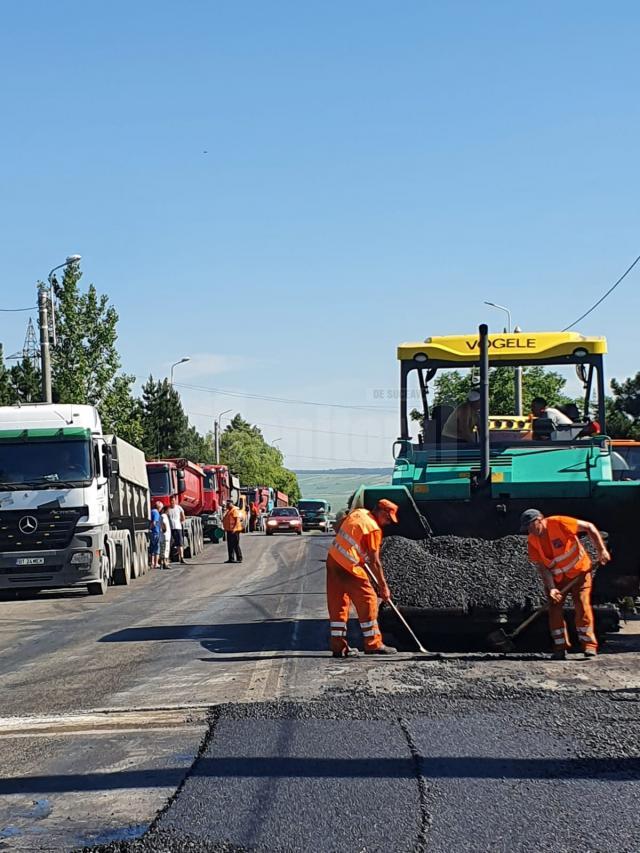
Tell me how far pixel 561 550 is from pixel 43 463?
11.2 metres

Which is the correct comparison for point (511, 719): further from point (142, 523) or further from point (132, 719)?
point (142, 523)

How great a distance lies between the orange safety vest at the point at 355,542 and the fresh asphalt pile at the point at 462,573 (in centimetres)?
48

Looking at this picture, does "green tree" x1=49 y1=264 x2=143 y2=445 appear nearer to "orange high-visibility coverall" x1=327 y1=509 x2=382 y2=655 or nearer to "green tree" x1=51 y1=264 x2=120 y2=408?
"green tree" x1=51 y1=264 x2=120 y2=408

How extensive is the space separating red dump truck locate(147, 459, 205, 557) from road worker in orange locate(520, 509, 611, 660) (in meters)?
23.7

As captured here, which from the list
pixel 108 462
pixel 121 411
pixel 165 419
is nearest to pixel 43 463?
pixel 108 462

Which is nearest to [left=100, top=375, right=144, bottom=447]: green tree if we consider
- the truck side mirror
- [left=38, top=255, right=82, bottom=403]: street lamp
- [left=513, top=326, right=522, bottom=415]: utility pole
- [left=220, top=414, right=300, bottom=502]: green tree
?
[left=38, top=255, right=82, bottom=403]: street lamp

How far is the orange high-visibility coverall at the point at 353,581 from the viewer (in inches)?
411

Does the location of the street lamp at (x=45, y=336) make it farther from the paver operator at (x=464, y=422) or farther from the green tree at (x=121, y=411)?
the paver operator at (x=464, y=422)

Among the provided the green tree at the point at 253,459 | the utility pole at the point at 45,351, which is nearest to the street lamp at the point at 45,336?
the utility pole at the point at 45,351

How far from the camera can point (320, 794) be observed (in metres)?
5.82

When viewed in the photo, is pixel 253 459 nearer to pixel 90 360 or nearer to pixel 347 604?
pixel 90 360

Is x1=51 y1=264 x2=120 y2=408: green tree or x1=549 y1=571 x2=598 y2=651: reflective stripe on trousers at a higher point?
x1=51 y1=264 x2=120 y2=408: green tree

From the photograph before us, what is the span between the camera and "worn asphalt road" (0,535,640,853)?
5.30m

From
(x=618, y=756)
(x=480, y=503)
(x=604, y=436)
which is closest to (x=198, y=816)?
(x=618, y=756)
